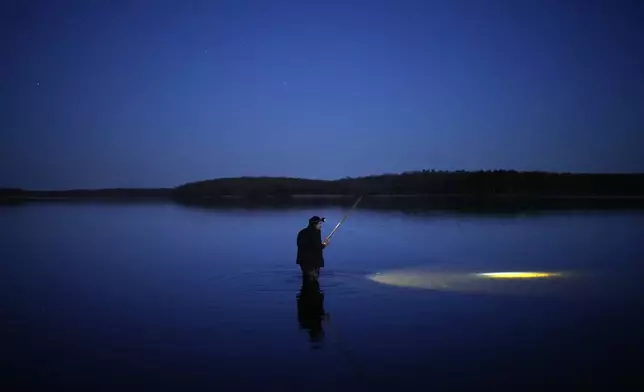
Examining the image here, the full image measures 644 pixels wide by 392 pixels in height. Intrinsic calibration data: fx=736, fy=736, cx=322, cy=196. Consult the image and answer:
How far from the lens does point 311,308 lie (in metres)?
15.8

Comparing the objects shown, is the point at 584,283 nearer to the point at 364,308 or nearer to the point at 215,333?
the point at 364,308

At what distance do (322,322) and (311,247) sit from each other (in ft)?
11.8

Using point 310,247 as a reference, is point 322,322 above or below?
below

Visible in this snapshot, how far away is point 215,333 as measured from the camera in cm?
1327

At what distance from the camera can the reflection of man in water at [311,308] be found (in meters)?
13.4

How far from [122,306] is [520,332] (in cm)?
873

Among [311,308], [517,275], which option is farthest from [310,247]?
[517,275]

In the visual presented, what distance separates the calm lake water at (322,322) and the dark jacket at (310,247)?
826 millimetres

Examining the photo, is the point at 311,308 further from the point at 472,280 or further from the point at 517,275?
the point at 517,275

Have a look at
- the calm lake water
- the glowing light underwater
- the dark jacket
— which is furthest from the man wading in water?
the glowing light underwater

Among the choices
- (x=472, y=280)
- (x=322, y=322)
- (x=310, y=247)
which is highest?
(x=310, y=247)

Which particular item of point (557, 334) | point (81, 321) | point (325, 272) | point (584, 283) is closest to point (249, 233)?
point (325, 272)

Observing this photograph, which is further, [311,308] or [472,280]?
[472,280]

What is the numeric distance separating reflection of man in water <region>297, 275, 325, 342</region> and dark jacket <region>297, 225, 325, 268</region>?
630mm
